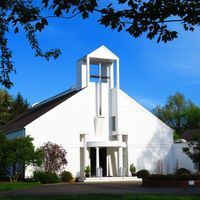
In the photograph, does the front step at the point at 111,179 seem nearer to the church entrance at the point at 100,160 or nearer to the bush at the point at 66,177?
the bush at the point at 66,177

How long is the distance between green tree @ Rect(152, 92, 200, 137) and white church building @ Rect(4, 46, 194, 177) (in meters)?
41.1

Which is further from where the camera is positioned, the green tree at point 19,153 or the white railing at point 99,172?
the white railing at point 99,172

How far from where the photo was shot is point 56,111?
42250 mm

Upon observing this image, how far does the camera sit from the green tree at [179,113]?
285ft

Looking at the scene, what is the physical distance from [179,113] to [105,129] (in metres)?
45.6

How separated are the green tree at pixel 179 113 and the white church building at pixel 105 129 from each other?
41.1 metres

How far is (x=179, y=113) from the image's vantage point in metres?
88.1

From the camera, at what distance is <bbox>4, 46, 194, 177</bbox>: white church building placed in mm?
42281

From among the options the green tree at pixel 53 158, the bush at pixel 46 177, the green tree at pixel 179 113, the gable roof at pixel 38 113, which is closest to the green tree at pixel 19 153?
the bush at pixel 46 177

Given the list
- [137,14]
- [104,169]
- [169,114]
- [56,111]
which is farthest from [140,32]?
[169,114]

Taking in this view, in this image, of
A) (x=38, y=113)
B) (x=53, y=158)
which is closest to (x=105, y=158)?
(x=53, y=158)

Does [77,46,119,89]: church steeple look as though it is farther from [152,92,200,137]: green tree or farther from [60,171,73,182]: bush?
[152,92,200,137]: green tree

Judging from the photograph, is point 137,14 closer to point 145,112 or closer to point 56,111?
point 56,111

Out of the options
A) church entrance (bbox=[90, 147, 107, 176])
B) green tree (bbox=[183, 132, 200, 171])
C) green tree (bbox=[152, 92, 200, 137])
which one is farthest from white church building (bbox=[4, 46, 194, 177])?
green tree (bbox=[152, 92, 200, 137])
